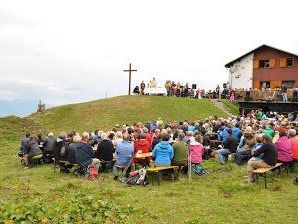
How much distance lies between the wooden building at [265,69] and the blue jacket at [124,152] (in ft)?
118

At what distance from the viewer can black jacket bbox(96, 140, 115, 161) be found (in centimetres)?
1647

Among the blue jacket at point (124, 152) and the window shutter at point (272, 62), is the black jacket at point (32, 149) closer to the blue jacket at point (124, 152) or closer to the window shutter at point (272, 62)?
the blue jacket at point (124, 152)

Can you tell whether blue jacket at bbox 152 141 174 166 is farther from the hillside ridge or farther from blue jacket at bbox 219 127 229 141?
the hillside ridge


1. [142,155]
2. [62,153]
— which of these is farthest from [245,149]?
[62,153]

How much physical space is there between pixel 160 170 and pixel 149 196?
7.21ft

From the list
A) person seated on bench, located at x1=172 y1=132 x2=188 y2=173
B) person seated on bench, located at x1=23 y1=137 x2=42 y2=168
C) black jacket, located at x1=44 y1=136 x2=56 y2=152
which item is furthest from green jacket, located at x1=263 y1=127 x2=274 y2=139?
person seated on bench, located at x1=23 y1=137 x2=42 y2=168

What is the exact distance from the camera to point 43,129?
3247 centimetres

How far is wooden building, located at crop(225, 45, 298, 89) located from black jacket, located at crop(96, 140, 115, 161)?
3585 centimetres

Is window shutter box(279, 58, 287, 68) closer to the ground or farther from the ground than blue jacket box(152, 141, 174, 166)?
farther from the ground

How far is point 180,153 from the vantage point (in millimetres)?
15297

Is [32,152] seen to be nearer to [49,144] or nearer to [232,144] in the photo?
[49,144]

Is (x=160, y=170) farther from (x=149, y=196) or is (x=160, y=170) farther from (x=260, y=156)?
(x=260, y=156)

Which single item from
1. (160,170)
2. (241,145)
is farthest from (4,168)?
(241,145)

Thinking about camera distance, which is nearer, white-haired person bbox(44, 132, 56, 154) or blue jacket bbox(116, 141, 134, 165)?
blue jacket bbox(116, 141, 134, 165)
